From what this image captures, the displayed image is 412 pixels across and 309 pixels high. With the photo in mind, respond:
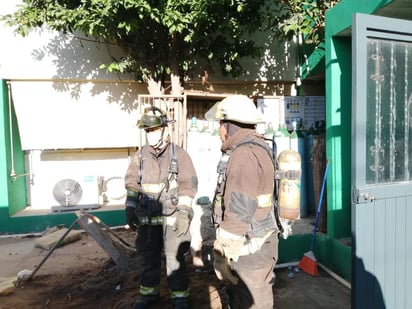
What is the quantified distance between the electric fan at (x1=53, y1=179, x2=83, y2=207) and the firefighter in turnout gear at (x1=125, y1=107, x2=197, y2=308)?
10.3ft

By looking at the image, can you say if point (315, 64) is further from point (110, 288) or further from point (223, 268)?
point (110, 288)

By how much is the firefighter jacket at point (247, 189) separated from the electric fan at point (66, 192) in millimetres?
4347

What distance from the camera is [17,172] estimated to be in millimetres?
6273

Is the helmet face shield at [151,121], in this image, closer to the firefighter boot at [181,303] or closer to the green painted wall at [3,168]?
the firefighter boot at [181,303]

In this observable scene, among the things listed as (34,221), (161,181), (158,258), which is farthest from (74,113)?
(158,258)

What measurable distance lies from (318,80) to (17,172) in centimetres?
607

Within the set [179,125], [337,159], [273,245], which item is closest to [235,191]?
[273,245]

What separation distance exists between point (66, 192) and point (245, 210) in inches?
185

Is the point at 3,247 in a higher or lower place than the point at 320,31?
lower

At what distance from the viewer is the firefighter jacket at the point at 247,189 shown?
2.35 meters

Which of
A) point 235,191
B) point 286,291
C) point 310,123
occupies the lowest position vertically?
point 286,291

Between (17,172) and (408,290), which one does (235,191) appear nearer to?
(408,290)

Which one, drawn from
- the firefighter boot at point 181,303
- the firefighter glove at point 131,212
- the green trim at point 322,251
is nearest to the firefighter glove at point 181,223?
the firefighter glove at point 131,212

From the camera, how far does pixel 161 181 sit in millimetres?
3375
